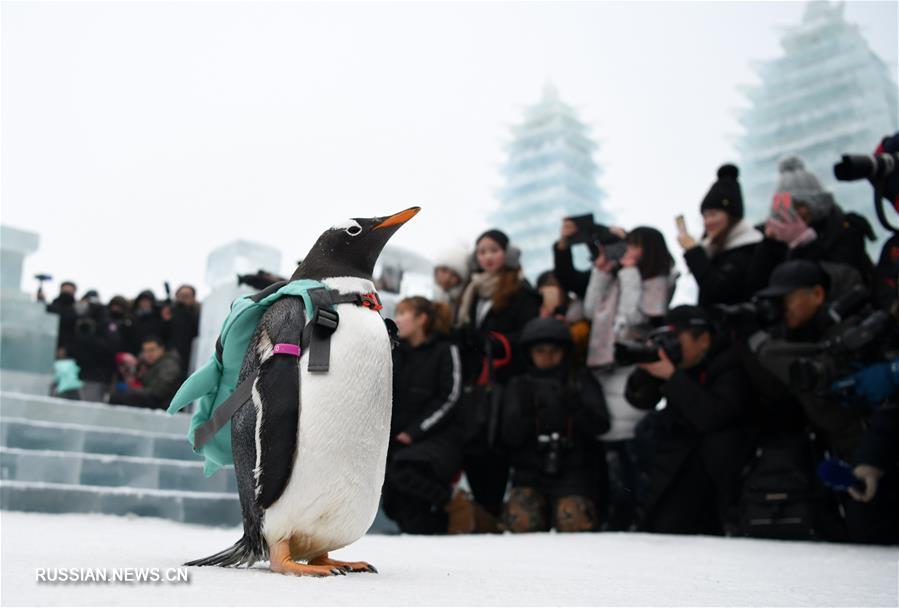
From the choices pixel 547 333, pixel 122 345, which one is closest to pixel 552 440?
pixel 547 333

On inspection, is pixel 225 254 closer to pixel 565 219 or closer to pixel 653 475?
pixel 565 219

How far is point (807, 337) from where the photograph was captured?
10.7ft

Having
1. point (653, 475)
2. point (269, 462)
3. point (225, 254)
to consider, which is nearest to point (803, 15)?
point (225, 254)

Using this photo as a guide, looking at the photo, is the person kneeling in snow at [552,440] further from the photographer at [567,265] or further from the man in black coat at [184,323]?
the man in black coat at [184,323]

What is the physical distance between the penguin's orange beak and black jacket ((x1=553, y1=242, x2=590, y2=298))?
250 cm

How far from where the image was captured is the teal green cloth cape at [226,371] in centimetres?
174

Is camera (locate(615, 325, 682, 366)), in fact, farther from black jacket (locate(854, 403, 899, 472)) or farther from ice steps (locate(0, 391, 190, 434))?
ice steps (locate(0, 391, 190, 434))

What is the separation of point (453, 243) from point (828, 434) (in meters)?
2.14

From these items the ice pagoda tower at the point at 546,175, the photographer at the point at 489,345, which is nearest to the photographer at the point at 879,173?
the photographer at the point at 489,345

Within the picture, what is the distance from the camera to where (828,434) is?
3.09 m

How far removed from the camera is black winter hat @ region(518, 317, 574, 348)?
3.68m

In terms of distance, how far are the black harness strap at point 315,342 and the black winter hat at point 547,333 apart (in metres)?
1.99

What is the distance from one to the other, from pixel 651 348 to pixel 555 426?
525 mm

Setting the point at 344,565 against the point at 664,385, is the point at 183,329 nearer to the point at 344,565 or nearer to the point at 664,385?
the point at 664,385
